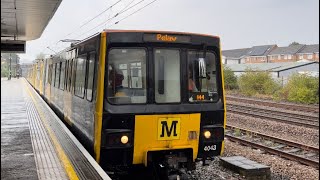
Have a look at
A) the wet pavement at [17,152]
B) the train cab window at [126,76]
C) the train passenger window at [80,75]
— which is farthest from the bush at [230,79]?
the train cab window at [126,76]

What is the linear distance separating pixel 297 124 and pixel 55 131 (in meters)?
10.5

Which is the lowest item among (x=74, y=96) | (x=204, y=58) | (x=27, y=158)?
(x=27, y=158)

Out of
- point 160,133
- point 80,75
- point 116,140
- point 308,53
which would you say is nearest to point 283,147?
point 160,133

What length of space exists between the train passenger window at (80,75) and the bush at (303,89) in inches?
816

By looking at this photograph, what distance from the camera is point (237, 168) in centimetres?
820

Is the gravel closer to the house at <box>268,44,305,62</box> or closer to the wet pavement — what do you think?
the wet pavement

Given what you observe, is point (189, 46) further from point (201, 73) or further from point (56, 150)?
point (56, 150)

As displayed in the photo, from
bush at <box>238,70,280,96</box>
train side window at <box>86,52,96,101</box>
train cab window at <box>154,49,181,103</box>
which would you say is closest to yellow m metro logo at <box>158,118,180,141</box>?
train cab window at <box>154,49,181,103</box>

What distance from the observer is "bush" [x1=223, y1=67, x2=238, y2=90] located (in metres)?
39.9

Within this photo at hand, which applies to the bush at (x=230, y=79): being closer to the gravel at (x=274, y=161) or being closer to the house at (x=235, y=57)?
the gravel at (x=274, y=161)

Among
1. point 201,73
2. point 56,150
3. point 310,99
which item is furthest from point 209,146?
point 310,99

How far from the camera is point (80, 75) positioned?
830 centimetres

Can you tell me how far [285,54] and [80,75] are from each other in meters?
78.4

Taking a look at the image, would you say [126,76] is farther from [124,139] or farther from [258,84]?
[258,84]
